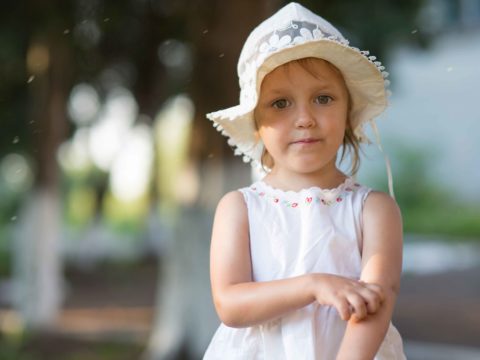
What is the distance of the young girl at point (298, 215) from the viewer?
5.55 ft

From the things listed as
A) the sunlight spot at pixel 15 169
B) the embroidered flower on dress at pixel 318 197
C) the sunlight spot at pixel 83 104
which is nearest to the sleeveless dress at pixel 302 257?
the embroidered flower on dress at pixel 318 197

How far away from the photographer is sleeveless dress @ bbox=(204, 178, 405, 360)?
5.60 ft

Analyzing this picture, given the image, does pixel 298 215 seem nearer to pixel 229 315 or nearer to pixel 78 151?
pixel 229 315

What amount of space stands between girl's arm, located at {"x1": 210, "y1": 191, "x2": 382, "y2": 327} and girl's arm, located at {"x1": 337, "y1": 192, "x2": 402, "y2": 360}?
0.05 m

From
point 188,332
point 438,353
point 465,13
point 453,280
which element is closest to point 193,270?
point 188,332

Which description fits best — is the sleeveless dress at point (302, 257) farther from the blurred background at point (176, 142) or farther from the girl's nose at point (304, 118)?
the blurred background at point (176, 142)

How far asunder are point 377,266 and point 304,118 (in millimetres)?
367

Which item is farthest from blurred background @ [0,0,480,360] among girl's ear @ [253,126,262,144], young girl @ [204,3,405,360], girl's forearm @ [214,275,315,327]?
girl's forearm @ [214,275,315,327]

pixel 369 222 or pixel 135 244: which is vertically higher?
pixel 369 222

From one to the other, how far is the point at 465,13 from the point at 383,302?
1506 centimetres

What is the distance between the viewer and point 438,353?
9.01 m

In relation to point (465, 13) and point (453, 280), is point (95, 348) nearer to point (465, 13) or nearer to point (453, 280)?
point (453, 280)

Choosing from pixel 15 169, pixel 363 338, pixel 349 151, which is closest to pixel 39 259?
pixel 15 169

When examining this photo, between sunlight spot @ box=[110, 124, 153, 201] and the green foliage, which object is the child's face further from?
the green foliage
